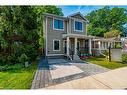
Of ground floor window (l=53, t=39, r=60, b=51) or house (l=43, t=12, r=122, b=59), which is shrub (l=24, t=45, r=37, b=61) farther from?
ground floor window (l=53, t=39, r=60, b=51)

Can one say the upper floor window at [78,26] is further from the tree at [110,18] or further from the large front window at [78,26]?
the tree at [110,18]

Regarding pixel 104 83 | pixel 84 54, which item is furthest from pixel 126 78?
pixel 84 54

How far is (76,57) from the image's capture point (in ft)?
55.6

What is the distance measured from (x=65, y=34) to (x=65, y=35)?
1.35ft

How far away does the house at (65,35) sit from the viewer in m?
17.3

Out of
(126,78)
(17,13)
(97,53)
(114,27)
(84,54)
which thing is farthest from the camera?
(97,53)

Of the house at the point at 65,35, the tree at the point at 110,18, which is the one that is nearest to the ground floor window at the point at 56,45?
the house at the point at 65,35

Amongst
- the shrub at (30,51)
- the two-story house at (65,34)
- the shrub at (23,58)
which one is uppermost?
the two-story house at (65,34)

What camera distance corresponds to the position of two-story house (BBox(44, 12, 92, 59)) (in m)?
17.3

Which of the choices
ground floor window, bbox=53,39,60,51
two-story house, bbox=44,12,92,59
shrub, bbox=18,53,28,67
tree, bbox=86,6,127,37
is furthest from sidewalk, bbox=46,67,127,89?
ground floor window, bbox=53,39,60,51

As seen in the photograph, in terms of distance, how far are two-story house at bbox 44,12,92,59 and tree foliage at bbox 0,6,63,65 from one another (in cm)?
306

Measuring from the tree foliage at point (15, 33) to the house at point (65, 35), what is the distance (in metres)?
3.05
